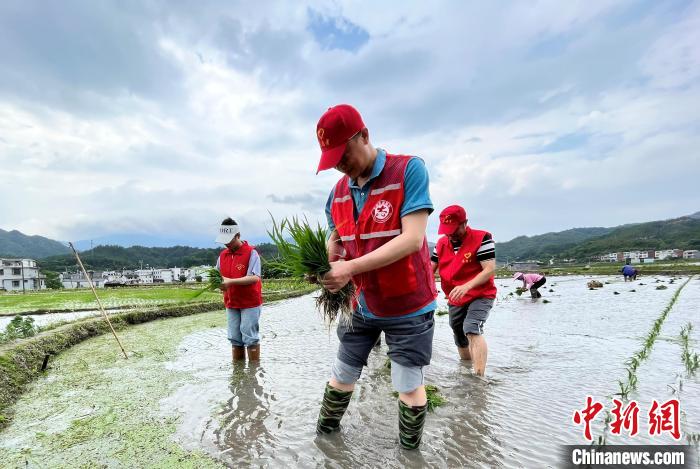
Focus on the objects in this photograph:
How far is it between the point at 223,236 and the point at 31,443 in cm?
301

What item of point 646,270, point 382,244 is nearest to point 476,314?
point 382,244

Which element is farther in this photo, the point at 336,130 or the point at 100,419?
the point at 100,419

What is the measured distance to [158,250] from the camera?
612 ft

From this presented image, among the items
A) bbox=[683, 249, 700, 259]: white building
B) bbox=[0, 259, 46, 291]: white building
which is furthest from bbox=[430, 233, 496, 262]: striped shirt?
bbox=[683, 249, 700, 259]: white building

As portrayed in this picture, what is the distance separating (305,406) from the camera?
13.3 ft

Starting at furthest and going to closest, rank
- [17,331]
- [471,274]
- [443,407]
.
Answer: [17,331] < [471,274] < [443,407]

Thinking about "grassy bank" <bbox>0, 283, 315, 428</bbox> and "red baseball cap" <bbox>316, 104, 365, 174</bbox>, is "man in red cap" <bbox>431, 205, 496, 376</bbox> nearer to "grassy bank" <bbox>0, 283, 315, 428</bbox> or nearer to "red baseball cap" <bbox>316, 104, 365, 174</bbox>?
"grassy bank" <bbox>0, 283, 315, 428</bbox>

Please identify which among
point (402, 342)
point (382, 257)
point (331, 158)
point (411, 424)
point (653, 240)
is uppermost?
point (653, 240)

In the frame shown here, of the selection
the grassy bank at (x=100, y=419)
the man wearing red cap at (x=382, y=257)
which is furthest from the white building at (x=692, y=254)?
the grassy bank at (x=100, y=419)

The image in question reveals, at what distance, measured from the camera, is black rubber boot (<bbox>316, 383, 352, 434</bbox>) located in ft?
10.1

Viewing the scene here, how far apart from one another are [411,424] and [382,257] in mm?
1320

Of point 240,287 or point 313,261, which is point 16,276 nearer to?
point 240,287

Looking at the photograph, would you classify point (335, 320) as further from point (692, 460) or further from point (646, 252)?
point (646, 252)

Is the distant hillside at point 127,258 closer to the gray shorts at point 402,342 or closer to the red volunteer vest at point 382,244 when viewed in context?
the gray shorts at point 402,342
